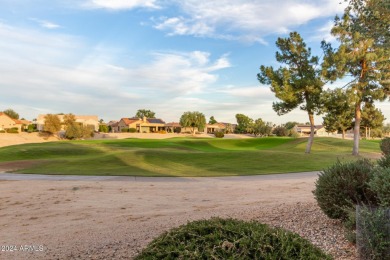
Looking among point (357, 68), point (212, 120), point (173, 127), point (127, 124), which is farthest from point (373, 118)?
point (127, 124)

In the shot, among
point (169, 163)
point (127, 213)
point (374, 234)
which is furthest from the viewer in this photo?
point (169, 163)

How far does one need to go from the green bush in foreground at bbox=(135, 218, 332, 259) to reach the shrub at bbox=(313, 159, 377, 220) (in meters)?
3.12

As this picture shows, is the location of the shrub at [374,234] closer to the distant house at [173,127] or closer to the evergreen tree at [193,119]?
the evergreen tree at [193,119]

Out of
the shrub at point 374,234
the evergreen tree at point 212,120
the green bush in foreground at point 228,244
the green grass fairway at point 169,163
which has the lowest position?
the green grass fairway at point 169,163

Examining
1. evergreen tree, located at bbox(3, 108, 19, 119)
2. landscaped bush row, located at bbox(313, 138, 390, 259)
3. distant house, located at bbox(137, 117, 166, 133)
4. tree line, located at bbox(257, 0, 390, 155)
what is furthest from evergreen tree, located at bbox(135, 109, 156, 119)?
landscaped bush row, located at bbox(313, 138, 390, 259)

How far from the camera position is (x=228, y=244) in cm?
251

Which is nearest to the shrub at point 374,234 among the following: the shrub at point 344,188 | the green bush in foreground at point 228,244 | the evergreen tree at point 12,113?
the shrub at point 344,188

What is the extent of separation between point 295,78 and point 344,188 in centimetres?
2382

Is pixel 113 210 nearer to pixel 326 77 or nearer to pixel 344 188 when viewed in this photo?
pixel 344 188

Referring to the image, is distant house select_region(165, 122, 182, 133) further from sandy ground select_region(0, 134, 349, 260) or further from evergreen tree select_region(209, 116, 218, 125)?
sandy ground select_region(0, 134, 349, 260)

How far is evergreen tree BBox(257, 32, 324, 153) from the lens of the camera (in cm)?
2725

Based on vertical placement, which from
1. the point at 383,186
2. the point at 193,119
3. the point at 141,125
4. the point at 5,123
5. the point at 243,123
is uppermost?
the point at 193,119

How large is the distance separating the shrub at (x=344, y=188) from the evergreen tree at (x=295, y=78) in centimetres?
2209

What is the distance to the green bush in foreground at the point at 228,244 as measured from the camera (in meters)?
2.45
